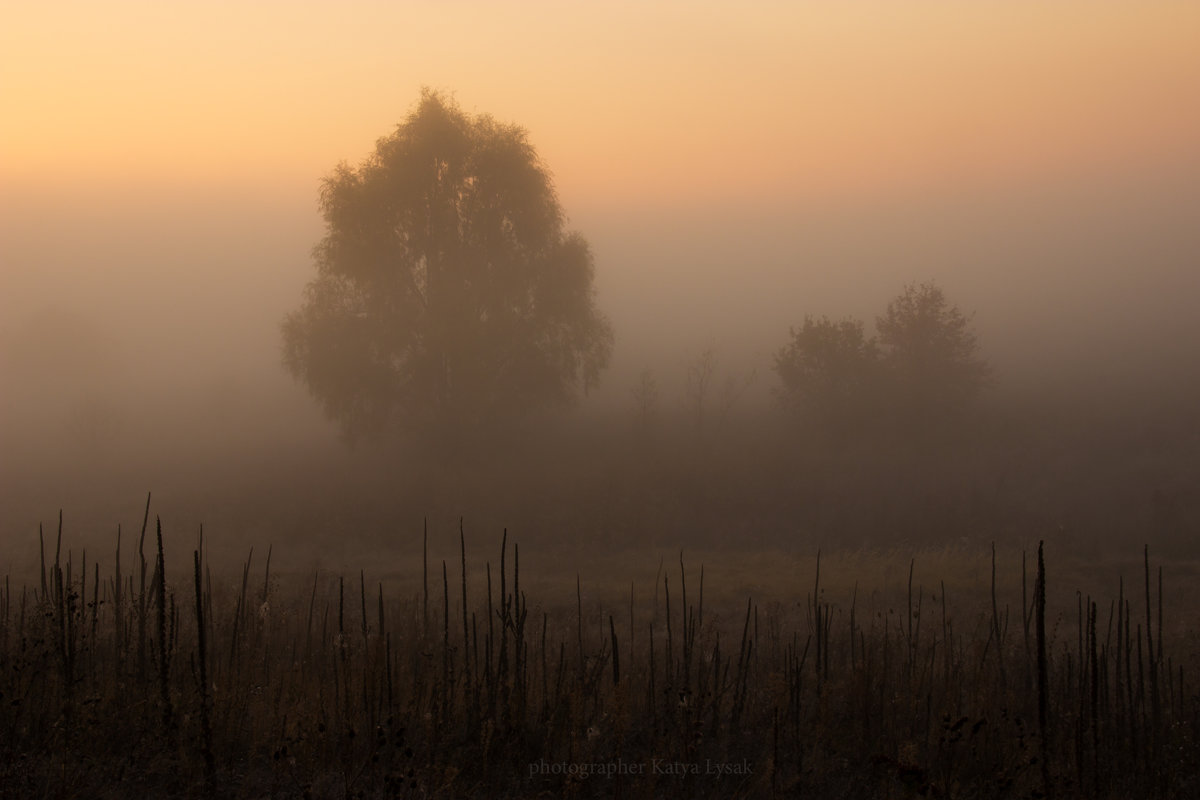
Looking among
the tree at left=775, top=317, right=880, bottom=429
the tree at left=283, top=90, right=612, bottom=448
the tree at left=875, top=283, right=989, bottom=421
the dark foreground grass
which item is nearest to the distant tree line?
the tree at left=283, top=90, right=612, bottom=448

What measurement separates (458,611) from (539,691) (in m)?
7.57

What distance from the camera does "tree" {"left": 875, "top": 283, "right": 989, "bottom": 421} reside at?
36.5 m

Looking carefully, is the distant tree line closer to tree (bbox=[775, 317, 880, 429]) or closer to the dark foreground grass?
tree (bbox=[775, 317, 880, 429])

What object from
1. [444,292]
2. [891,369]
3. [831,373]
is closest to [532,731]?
[444,292]

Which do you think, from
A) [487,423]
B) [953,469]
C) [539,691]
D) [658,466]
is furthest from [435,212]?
[539,691]

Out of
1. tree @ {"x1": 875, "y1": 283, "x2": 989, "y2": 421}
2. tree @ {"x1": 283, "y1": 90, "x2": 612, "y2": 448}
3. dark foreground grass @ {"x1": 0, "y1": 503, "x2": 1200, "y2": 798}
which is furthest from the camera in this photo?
tree @ {"x1": 875, "y1": 283, "x2": 989, "y2": 421}

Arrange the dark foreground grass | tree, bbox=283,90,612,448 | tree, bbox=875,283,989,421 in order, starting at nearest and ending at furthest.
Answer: the dark foreground grass < tree, bbox=283,90,612,448 < tree, bbox=875,283,989,421

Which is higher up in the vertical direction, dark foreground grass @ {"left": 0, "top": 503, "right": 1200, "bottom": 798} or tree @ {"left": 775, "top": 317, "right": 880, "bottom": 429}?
tree @ {"left": 775, "top": 317, "right": 880, "bottom": 429}

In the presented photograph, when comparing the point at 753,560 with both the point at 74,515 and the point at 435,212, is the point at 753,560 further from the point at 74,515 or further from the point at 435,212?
the point at 74,515

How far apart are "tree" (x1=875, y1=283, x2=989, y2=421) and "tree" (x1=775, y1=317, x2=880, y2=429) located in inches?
44.7

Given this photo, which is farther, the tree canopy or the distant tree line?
the tree canopy

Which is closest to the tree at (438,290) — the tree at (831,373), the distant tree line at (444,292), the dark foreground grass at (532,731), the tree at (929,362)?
the distant tree line at (444,292)

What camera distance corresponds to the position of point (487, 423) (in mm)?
30016

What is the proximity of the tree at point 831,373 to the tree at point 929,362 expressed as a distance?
3.73ft
